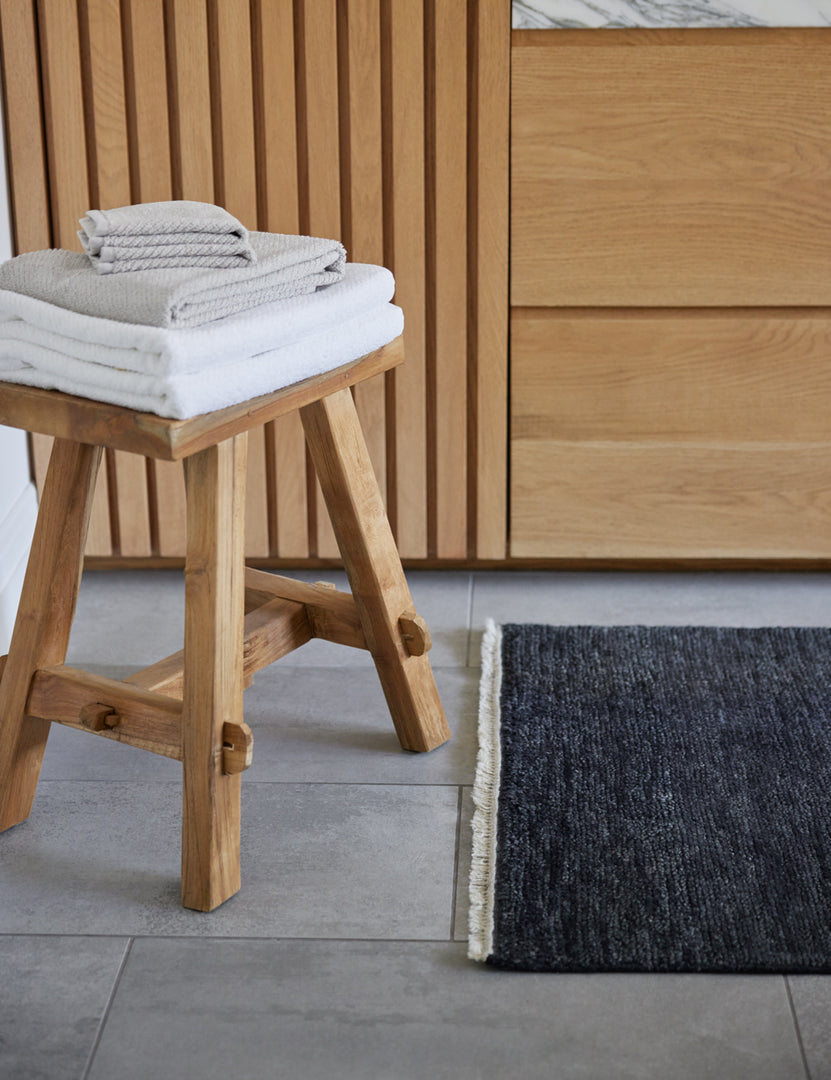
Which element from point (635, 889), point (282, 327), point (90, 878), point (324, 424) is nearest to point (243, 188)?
point (324, 424)

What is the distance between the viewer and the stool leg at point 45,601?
120 centimetres

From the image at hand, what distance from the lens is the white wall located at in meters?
1.63

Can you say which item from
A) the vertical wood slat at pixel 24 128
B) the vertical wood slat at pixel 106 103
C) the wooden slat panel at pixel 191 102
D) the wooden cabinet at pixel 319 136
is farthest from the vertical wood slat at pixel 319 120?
the vertical wood slat at pixel 24 128

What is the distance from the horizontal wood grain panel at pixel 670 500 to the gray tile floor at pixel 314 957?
1.21 ft

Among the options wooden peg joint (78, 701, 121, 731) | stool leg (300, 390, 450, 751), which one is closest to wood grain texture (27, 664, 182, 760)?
wooden peg joint (78, 701, 121, 731)

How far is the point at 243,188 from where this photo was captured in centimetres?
170

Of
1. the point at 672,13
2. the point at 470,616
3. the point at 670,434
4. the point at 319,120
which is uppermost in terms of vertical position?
the point at 672,13

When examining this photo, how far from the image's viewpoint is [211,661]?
1.11 metres

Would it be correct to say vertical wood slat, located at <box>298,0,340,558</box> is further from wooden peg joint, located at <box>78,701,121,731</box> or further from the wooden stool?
wooden peg joint, located at <box>78,701,121,731</box>

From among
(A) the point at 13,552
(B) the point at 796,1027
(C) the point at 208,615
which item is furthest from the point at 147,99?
(B) the point at 796,1027

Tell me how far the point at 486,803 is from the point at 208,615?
0.38 metres

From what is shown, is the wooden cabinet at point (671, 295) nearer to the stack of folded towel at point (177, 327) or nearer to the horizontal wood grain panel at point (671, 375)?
the horizontal wood grain panel at point (671, 375)

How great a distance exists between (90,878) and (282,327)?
1.79 feet

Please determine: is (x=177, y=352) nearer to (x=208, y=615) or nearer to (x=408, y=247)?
(x=208, y=615)
